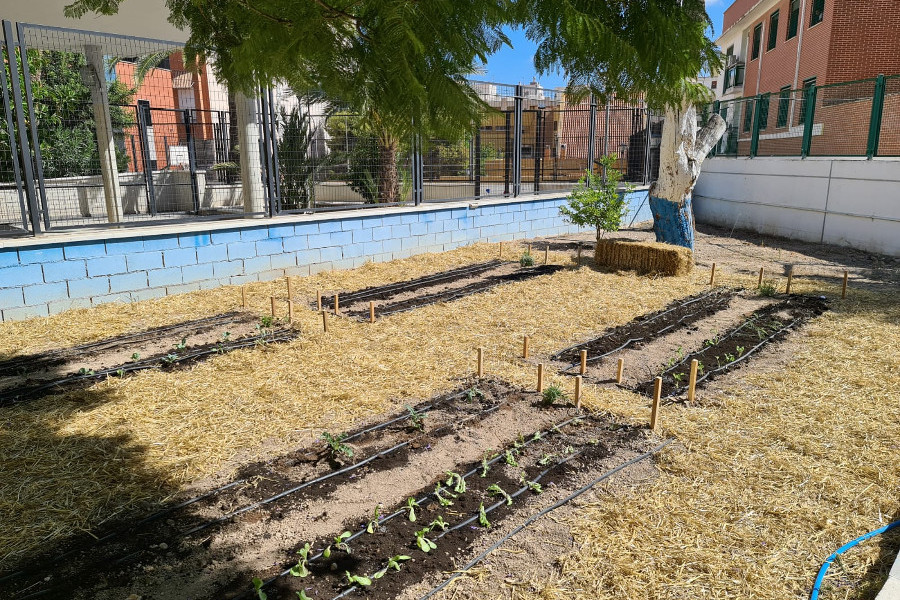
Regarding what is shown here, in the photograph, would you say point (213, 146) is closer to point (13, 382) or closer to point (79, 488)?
point (13, 382)

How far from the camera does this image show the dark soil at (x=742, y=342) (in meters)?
5.07

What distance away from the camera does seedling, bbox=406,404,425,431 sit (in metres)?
4.08

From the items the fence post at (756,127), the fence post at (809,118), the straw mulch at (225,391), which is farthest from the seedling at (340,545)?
the fence post at (756,127)

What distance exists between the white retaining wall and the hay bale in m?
4.28


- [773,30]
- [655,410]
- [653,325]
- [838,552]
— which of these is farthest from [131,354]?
[773,30]

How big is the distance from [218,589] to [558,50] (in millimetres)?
2541

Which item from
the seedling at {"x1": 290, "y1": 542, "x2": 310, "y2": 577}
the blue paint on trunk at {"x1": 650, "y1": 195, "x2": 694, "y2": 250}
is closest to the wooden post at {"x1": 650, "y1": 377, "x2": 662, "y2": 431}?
the seedling at {"x1": 290, "y1": 542, "x2": 310, "y2": 577}

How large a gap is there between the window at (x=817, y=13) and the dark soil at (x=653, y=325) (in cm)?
1595

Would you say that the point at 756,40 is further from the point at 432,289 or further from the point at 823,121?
the point at 432,289

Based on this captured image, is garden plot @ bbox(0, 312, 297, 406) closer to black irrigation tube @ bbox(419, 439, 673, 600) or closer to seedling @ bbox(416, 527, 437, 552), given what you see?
seedling @ bbox(416, 527, 437, 552)

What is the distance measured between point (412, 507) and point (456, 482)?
0.37 m

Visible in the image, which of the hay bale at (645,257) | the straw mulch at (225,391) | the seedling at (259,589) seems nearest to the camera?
the seedling at (259,589)

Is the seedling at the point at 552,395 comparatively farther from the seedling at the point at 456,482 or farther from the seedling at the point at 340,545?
the seedling at the point at 340,545

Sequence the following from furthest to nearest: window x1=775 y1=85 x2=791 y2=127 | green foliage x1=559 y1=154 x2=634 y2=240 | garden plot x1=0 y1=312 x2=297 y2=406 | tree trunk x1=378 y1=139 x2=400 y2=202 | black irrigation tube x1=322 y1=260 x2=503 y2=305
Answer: window x1=775 y1=85 x2=791 y2=127 → tree trunk x1=378 y1=139 x2=400 y2=202 → green foliage x1=559 y1=154 x2=634 y2=240 → black irrigation tube x1=322 y1=260 x2=503 y2=305 → garden plot x1=0 y1=312 x2=297 y2=406
